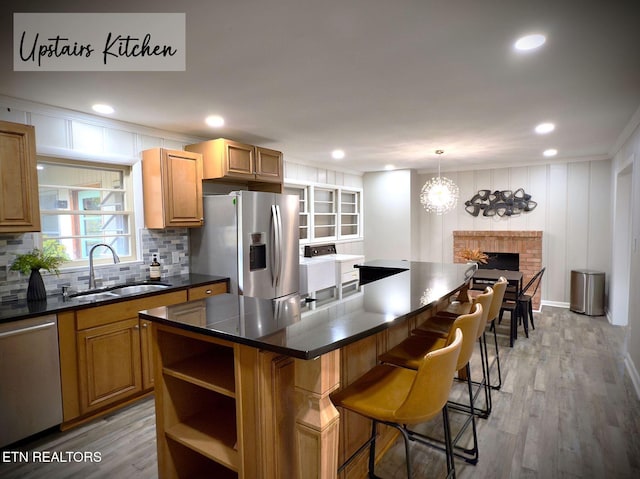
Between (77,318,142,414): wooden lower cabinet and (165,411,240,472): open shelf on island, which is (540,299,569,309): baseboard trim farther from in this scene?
(77,318,142,414): wooden lower cabinet

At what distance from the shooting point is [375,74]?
7.72ft

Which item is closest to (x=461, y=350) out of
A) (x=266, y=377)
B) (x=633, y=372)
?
(x=266, y=377)

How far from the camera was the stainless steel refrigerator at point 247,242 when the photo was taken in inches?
140

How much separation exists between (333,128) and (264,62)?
1.64m

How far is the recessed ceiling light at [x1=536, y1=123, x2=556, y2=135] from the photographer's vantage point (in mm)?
3639

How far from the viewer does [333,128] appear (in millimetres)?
3740

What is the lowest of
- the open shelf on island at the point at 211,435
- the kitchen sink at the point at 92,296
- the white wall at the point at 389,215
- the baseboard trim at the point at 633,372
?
the baseboard trim at the point at 633,372

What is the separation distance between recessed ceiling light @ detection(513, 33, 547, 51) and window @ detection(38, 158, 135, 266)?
341 centimetres

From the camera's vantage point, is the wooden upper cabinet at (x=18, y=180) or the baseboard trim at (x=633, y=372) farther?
the baseboard trim at (x=633, y=372)

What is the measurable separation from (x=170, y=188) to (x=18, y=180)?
117cm

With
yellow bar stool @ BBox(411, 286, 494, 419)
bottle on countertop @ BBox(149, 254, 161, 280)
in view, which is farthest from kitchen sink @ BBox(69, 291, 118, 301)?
yellow bar stool @ BBox(411, 286, 494, 419)

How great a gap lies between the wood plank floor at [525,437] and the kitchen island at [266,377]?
51 cm

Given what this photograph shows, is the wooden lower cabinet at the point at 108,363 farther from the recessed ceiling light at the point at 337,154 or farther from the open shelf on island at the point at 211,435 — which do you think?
the recessed ceiling light at the point at 337,154

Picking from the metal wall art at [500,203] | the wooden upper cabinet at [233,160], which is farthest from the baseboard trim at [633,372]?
the wooden upper cabinet at [233,160]
